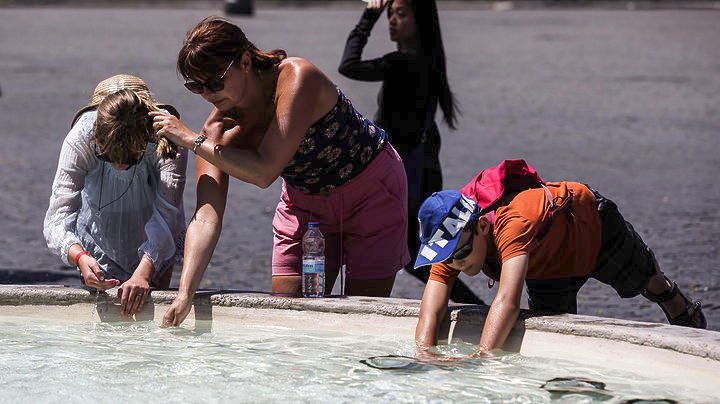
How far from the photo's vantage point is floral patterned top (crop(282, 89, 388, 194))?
4.60 metres

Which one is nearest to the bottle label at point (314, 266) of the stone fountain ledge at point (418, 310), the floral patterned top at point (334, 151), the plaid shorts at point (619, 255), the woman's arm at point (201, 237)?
the stone fountain ledge at point (418, 310)

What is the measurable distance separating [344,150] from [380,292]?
595 millimetres

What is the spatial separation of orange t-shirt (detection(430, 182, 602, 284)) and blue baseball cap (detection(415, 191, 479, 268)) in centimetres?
13

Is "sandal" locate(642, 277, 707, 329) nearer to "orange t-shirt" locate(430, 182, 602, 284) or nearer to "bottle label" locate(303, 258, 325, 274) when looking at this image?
"orange t-shirt" locate(430, 182, 602, 284)

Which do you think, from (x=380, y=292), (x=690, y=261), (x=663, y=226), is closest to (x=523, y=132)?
(x=663, y=226)

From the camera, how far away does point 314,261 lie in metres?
4.82

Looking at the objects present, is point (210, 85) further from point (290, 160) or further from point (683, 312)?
point (683, 312)

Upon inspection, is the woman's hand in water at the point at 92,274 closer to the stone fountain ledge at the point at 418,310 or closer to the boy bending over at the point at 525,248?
the stone fountain ledge at the point at 418,310

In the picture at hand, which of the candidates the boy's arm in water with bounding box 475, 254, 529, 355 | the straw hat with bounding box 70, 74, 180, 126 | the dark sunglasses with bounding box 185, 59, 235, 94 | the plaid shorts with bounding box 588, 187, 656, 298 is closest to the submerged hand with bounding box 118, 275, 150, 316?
the straw hat with bounding box 70, 74, 180, 126

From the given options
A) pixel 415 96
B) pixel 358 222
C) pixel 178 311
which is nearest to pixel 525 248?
pixel 358 222

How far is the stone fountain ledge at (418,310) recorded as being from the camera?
420cm

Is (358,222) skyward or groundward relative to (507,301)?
skyward

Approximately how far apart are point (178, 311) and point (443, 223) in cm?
106

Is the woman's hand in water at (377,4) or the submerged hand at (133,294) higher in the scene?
the woman's hand in water at (377,4)
